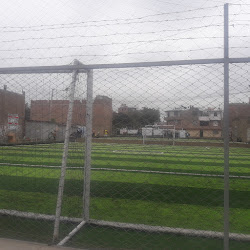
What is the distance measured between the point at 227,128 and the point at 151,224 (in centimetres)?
212

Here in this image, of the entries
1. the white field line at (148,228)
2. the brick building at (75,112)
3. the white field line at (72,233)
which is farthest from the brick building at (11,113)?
the white field line at (72,233)

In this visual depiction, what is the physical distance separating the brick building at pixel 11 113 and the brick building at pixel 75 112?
0.81 ft

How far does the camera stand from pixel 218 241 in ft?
11.0

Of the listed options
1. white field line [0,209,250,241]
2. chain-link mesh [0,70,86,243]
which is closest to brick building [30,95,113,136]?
chain-link mesh [0,70,86,243]

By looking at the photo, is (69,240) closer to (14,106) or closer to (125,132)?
(125,132)

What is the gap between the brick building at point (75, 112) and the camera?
11.8 ft

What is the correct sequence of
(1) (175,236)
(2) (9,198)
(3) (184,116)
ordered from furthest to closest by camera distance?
1. (2) (9,198)
2. (1) (175,236)
3. (3) (184,116)

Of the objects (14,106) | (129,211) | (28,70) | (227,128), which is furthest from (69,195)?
(227,128)

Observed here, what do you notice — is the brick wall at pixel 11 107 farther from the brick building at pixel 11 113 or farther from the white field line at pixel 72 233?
the white field line at pixel 72 233

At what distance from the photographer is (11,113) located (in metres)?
4.14

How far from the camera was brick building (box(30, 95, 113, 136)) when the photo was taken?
3.61 meters

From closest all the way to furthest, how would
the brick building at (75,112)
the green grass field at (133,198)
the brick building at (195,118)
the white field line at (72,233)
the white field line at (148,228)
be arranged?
the brick building at (195,118) < the white field line at (72,233) < the white field line at (148,228) < the brick building at (75,112) < the green grass field at (133,198)

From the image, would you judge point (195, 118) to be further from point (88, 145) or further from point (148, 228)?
point (148, 228)

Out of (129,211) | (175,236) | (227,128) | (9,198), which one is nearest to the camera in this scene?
(227,128)
